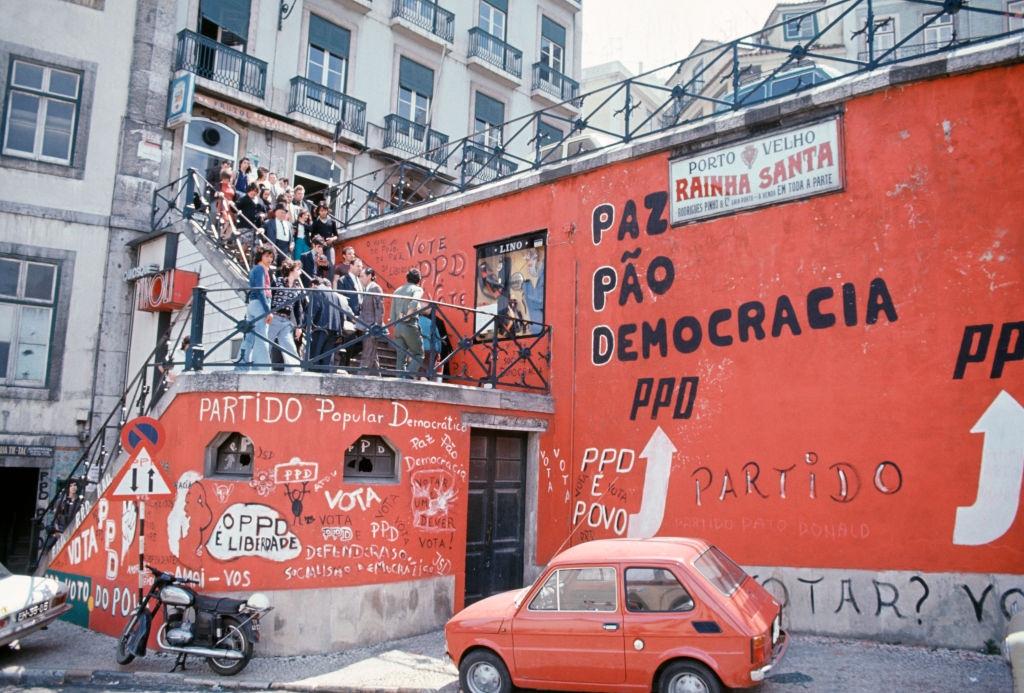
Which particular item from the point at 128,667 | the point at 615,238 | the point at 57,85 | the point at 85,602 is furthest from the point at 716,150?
the point at 57,85

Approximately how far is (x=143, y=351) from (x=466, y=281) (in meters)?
6.86

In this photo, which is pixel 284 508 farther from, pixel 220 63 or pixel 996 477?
pixel 220 63

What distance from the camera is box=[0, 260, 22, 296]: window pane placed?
49.1ft

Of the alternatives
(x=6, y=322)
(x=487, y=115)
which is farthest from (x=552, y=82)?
(x=6, y=322)

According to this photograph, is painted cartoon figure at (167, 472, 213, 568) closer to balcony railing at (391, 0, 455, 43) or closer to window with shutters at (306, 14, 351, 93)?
window with shutters at (306, 14, 351, 93)

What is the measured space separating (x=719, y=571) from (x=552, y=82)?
72.5 feet

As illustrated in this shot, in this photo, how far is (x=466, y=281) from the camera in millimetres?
13719

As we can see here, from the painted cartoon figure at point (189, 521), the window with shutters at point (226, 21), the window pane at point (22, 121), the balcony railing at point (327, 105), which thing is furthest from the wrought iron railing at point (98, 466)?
the window with shutters at point (226, 21)

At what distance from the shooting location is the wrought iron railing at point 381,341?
31.8 feet

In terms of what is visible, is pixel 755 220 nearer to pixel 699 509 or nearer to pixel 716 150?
pixel 716 150

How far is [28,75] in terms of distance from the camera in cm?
1549

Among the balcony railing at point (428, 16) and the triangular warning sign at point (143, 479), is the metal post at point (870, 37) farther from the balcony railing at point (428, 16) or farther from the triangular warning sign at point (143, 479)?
the balcony railing at point (428, 16)

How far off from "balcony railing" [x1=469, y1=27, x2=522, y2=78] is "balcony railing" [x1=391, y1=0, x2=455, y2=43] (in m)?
0.76

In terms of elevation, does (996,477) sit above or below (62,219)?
below
